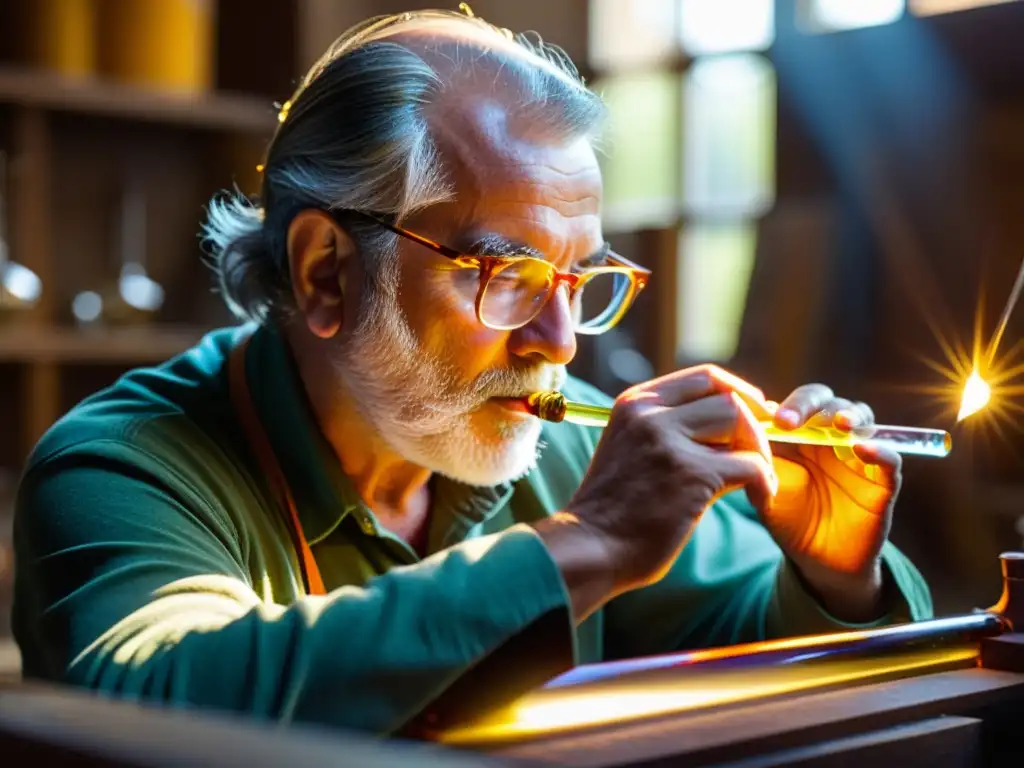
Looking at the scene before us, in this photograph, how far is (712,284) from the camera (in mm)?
3273

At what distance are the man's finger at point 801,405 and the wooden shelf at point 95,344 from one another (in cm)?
194

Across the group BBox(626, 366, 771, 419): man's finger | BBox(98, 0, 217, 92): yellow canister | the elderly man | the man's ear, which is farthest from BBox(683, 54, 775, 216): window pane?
BBox(626, 366, 771, 419): man's finger

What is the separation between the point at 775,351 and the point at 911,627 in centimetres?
181

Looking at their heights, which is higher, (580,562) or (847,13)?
(847,13)

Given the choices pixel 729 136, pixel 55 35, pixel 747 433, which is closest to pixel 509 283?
pixel 747 433

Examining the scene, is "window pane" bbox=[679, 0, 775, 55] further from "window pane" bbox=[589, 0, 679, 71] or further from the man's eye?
the man's eye

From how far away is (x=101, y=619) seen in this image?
1017 millimetres

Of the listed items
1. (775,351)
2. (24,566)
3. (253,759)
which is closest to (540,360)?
→ (24,566)

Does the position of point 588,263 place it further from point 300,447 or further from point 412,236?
point 300,447

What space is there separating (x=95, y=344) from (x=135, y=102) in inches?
19.6

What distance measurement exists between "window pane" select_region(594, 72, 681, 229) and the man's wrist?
218 centimetres

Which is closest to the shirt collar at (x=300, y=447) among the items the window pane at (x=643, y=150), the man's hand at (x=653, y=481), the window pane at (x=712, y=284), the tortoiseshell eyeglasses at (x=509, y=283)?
the tortoiseshell eyeglasses at (x=509, y=283)

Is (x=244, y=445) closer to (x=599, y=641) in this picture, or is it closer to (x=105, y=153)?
(x=599, y=641)

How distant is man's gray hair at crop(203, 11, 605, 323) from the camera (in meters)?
1.32
